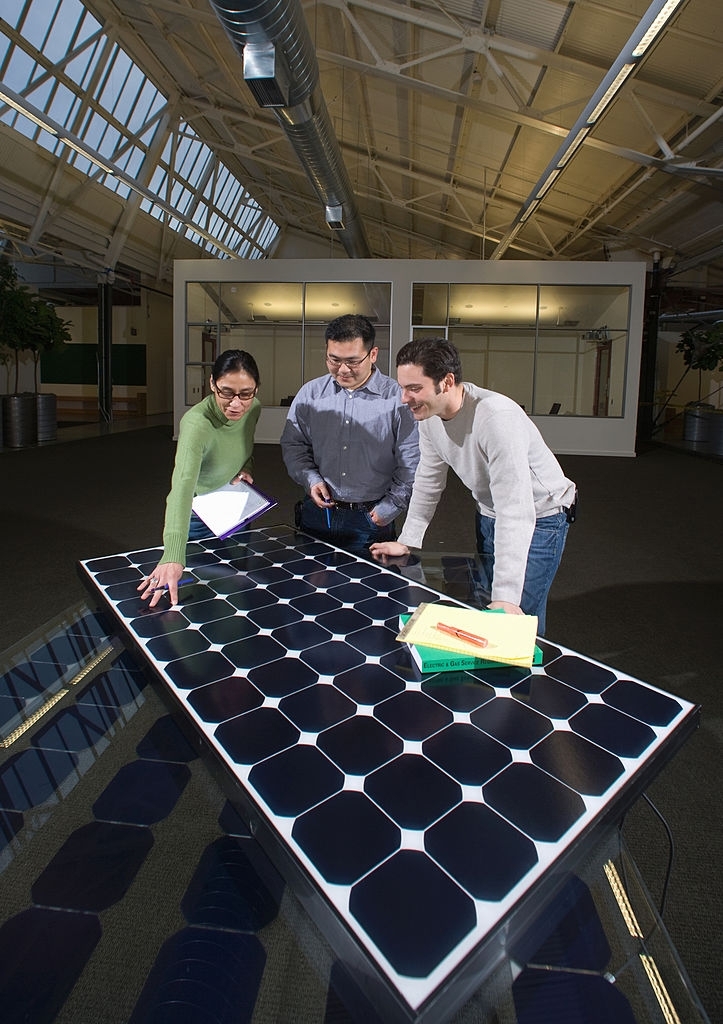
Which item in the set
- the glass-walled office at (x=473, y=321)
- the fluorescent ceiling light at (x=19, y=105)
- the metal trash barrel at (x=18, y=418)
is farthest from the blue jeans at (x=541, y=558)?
the metal trash barrel at (x=18, y=418)

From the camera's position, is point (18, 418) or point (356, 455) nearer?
point (356, 455)

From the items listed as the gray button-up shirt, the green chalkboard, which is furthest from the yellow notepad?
the green chalkboard

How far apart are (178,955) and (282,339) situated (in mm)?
14487

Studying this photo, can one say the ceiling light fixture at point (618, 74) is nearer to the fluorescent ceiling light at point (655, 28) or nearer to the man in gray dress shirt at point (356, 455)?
the fluorescent ceiling light at point (655, 28)

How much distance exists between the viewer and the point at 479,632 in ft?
4.27

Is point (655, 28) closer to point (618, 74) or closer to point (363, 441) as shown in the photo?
point (618, 74)

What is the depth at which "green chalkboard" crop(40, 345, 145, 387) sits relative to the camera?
20938 millimetres

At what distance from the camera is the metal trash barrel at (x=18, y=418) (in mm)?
10914

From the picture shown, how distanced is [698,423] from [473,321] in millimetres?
5401

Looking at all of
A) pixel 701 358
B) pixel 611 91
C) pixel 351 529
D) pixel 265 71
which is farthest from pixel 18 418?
pixel 701 358

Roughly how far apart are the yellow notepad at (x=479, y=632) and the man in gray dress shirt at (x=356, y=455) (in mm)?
1364

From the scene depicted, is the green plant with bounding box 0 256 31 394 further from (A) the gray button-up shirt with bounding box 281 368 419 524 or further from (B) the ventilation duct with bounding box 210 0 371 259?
(A) the gray button-up shirt with bounding box 281 368 419 524

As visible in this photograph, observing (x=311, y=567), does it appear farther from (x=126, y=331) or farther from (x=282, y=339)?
(x=126, y=331)

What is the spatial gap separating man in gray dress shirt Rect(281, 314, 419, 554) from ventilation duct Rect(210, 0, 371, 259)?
12.0 feet
